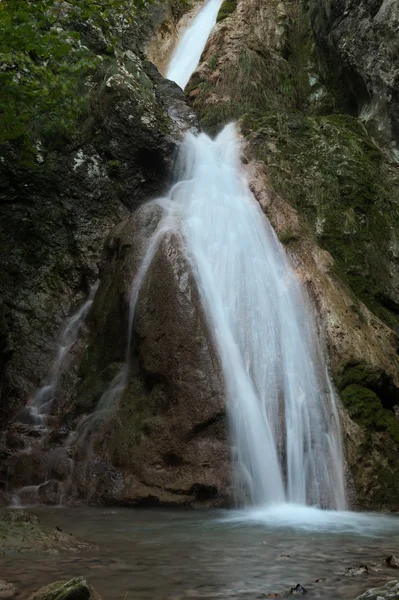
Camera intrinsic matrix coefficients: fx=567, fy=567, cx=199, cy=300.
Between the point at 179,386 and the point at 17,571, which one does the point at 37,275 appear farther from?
the point at 17,571

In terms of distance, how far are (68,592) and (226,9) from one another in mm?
18663

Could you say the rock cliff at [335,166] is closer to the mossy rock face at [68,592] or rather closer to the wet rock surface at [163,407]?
the wet rock surface at [163,407]

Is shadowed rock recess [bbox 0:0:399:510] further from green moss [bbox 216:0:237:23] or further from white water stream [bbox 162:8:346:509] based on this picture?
green moss [bbox 216:0:237:23]

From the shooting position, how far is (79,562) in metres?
3.46

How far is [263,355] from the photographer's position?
Answer: 7363 mm

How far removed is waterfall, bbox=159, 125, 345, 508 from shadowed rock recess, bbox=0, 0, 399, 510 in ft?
0.69

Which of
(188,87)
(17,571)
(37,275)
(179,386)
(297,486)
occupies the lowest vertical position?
(17,571)

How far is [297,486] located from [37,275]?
19.9 feet

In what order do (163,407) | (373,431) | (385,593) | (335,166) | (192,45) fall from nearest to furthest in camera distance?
(385,593) → (163,407) → (373,431) → (335,166) → (192,45)

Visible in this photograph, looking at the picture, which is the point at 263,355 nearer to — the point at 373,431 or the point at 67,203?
the point at 373,431

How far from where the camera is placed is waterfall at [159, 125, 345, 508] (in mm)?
6379

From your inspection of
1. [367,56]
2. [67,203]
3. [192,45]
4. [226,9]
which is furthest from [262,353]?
[226,9]

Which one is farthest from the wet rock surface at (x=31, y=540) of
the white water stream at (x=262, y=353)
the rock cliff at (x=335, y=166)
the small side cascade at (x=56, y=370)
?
the small side cascade at (x=56, y=370)

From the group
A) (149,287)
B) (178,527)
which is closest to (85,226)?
(149,287)
